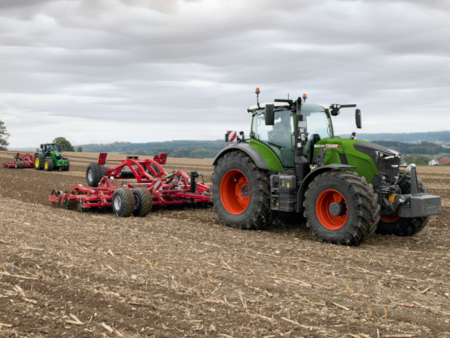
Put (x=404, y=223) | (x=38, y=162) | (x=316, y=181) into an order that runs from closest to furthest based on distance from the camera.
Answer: (x=316, y=181) → (x=404, y=223) → (x=38, y=162)

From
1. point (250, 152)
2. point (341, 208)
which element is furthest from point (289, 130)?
point (341, 208)

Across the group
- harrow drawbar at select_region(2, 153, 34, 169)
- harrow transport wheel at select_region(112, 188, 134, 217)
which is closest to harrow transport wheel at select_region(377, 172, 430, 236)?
harrow transport wheel at select_region(112, 188, 134, 217)

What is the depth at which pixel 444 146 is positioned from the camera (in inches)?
1422

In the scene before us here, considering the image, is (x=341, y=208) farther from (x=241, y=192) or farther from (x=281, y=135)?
(x=241, y=192)

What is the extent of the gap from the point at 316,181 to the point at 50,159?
70.1 feet

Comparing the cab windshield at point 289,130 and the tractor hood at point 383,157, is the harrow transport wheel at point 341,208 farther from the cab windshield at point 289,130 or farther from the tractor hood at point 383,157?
the cab windshield at point 289,130

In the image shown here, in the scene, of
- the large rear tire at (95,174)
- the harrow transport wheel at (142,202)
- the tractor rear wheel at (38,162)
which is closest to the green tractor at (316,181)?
the harrow transport wheel at (142,202)

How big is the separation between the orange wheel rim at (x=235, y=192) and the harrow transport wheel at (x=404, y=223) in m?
2.62

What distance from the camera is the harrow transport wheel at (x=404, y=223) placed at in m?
7.95

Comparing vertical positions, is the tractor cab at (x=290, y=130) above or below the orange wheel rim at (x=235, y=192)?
above

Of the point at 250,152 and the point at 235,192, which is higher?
the point at 250,152

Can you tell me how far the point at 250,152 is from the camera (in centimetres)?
858

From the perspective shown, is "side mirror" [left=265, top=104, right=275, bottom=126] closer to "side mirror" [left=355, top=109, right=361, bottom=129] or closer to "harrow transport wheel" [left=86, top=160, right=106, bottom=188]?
"side mirror" [left=355, top=109, right=361, bottom=129]

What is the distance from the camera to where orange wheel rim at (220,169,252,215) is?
919 cm
